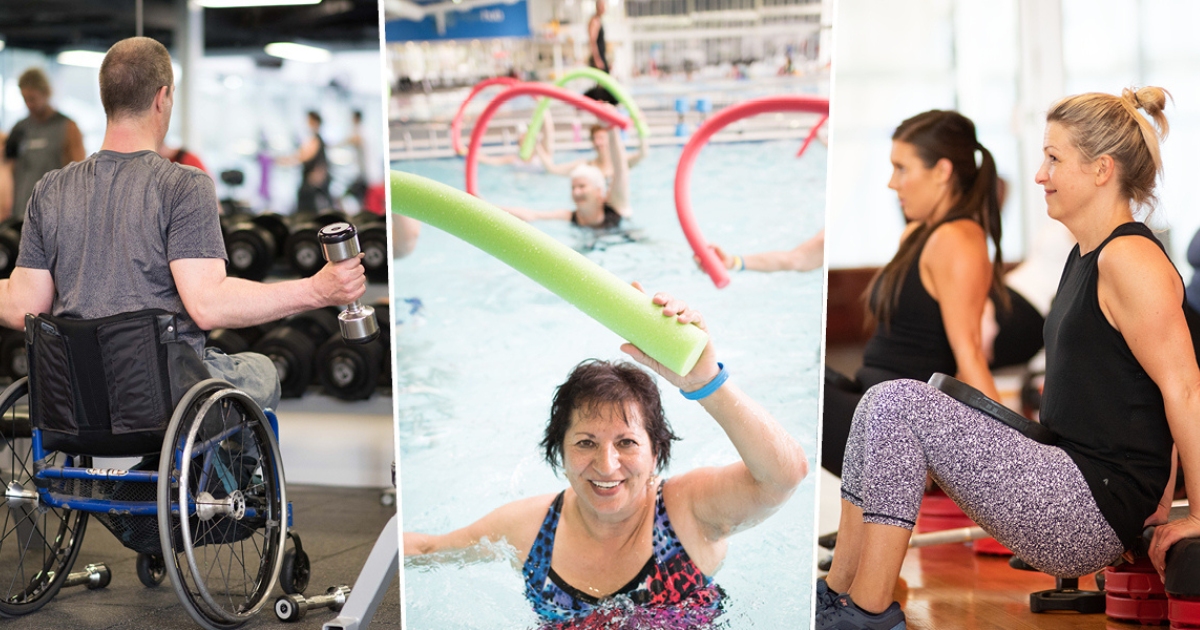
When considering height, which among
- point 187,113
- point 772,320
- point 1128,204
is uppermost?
point 187,113

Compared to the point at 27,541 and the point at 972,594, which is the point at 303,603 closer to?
the point at 27,541

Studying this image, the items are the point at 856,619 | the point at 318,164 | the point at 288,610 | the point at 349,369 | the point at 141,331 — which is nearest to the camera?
the point at 856,619

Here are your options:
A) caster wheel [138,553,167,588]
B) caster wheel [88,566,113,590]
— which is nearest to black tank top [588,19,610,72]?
caster wheel [138,553,167,588]

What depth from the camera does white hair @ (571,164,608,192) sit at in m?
1.75

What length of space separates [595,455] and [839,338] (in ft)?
13.6

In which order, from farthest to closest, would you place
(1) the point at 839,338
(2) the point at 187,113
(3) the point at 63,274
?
(2) the point at 187,113 < (1) the point at 839,338 < (3) the point at 63,274

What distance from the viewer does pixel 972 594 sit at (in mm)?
2695

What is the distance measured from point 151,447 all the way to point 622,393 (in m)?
1.22

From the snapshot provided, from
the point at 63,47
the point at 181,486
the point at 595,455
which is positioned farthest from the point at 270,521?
the point at 63,47

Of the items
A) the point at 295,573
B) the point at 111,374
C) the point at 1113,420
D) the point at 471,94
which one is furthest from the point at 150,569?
the point at 1113,420

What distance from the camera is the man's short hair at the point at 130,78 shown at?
7.75ft

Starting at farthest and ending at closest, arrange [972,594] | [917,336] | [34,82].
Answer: [34,82] < [917,336] < [972,594]

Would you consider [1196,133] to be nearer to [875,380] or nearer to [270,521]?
[875,380]

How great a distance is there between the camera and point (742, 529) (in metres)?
1.71
